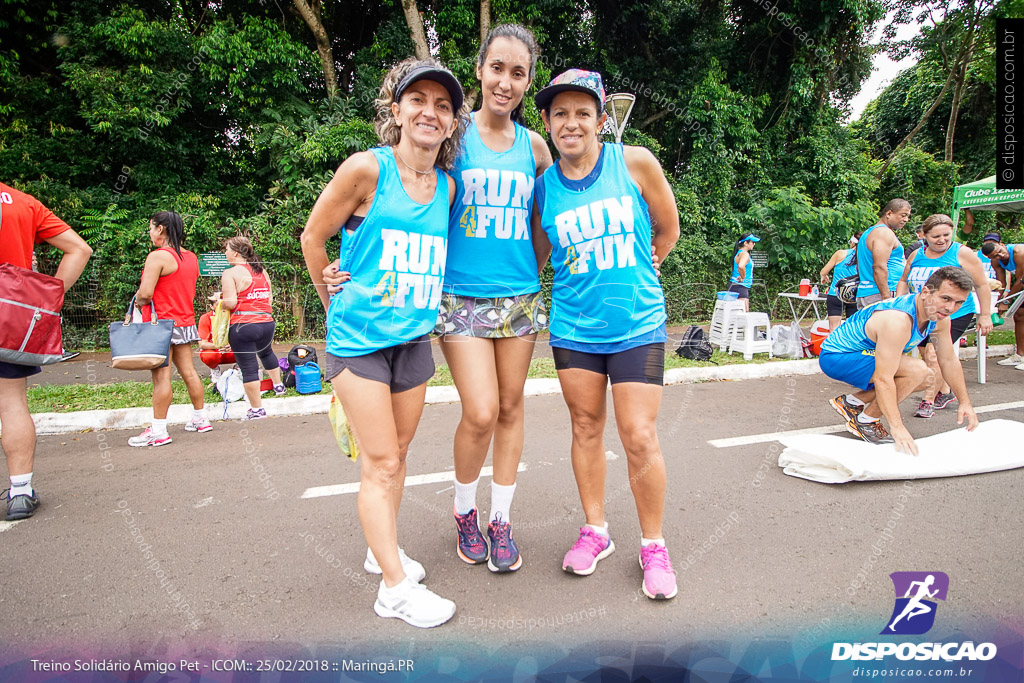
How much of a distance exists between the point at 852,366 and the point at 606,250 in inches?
119

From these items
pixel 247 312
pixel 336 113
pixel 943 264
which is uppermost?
pixel 336 113

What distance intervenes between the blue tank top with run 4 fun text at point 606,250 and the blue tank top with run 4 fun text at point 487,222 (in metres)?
0.13

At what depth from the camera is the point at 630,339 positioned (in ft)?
7.70

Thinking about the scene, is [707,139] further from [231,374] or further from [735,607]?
[735,607]

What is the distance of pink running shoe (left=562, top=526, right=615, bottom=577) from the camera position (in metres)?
2.49

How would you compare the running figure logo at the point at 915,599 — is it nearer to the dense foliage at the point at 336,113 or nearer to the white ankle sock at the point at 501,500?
the white ankle sock at the point at 501,500

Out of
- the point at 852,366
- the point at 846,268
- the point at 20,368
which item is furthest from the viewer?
the point at 846,268

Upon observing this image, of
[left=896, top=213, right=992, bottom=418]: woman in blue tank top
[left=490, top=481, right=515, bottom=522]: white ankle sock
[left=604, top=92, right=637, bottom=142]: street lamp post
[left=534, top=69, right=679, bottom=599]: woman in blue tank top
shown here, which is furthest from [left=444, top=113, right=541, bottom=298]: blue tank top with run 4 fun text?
[left=604, top=92, right=637, bottom=142]: street lamp post

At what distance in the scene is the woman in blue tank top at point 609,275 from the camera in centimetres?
231

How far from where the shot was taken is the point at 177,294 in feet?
15.3

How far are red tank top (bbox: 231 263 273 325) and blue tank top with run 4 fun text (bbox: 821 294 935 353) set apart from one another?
488cm

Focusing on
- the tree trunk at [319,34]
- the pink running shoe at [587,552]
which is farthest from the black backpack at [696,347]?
the tree trunk at [319,34]

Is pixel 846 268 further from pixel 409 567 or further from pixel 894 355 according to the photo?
pixel 409 567

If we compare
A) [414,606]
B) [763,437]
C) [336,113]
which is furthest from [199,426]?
[336,113]
